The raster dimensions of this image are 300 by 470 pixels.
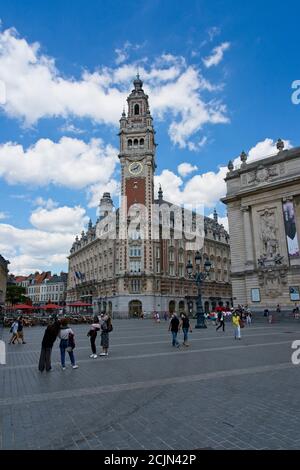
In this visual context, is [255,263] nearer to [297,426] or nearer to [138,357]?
[138,357]

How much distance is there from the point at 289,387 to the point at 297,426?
9.52 ft

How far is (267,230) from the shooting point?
42.9 m

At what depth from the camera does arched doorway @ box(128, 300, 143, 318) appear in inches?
2416

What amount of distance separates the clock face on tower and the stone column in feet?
89.5

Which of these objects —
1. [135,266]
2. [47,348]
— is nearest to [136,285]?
[135,266]

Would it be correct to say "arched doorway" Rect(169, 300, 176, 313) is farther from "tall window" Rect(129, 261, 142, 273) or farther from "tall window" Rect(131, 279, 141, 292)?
"tall window" Rect(129, 261, 142, 273)

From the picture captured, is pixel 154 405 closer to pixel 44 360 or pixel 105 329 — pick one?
pixel 44 360

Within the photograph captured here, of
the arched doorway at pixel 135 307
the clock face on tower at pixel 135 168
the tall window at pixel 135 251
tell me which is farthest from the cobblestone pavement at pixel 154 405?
the clock face on tower at pixel 135 168

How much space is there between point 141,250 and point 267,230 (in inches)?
1022

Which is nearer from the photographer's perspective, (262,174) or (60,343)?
(60,343)

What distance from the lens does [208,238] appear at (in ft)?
266

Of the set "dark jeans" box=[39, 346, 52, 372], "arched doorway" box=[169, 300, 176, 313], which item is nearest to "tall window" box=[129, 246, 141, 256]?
"arched doorway" box=[169, 300, 176, 313]

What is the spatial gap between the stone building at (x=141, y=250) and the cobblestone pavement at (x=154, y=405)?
49719 mm

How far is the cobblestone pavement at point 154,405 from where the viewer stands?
5.16 m
